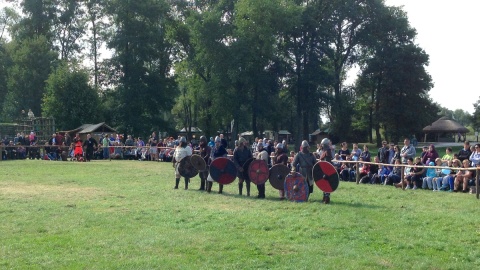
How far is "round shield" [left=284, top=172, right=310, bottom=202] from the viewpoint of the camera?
1528cm

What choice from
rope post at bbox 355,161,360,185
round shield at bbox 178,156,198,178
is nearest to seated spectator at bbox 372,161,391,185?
rope post at bbox 355,161,360,185

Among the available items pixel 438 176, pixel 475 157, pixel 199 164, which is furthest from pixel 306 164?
pixel 475 157

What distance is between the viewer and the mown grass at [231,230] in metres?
8.61

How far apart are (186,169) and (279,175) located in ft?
12.0

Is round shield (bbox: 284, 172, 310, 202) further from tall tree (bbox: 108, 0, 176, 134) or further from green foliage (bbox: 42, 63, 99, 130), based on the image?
tall tree (bbox: 108, 0, 176, 134)

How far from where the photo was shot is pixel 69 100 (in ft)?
168

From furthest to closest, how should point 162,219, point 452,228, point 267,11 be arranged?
point 267,11 < point 162,219 < point 452,228

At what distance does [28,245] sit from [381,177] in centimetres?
Answer: 1444

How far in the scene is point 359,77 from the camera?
61969 mm

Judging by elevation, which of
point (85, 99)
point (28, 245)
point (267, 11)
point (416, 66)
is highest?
point (267, 11)

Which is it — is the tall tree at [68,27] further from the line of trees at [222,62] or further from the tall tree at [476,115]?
the tall tree at [476,115]

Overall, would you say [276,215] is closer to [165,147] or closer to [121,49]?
[165,147]

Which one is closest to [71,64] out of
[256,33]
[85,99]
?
[85,99]

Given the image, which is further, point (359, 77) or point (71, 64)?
point (359, 77)
